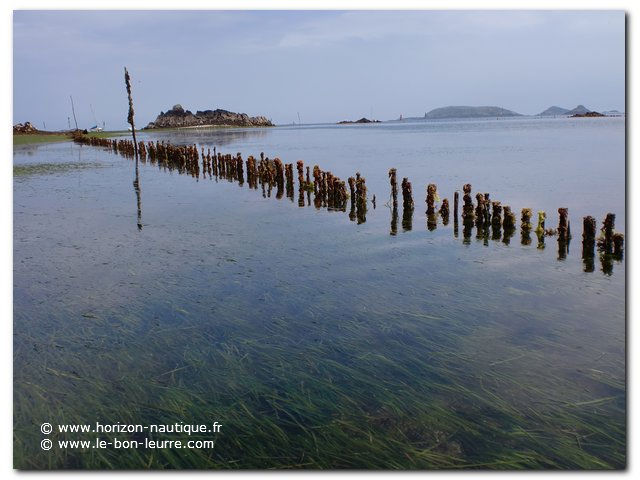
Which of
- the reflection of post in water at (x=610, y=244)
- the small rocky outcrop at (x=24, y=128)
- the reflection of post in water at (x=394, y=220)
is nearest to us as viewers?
the reflection of post in water at (x=610, y=244)

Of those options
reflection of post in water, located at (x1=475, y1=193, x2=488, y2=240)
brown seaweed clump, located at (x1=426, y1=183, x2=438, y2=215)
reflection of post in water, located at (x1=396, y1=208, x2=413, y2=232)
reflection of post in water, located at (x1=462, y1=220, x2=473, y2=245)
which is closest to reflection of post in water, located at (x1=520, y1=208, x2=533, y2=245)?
reflection of post in water, located at (x1=475, y1=193, x2=488, y2=240)

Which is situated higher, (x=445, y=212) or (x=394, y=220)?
(x=445, y=212)

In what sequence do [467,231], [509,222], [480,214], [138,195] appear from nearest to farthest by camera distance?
[509,222] → [467,231] → [480,214] → [138,195]

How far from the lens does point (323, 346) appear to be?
840 centimetres

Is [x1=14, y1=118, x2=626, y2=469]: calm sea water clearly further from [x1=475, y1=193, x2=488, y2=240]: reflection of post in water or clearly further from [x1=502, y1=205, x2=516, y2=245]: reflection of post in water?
[x1=502, y1=205, x2=516, y2=245]: reflection of post in water

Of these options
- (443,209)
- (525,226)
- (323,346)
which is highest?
(443,209)

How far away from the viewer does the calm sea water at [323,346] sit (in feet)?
19.6

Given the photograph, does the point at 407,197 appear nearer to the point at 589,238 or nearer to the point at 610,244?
the point at 589,238

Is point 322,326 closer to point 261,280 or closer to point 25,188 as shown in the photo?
point 261,280

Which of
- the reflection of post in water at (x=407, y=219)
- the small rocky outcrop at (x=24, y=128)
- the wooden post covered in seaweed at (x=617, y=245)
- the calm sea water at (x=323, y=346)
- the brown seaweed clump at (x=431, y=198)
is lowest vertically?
the calm sea water at (x=323, y=346)

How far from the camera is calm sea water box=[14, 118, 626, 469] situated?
5984 millimetres

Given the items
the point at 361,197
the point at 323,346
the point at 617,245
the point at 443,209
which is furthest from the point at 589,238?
the point at 361,197

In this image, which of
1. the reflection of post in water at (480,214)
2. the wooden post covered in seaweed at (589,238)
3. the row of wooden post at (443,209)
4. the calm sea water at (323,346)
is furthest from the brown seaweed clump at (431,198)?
the wooden post covered in seaweed at (589,238)

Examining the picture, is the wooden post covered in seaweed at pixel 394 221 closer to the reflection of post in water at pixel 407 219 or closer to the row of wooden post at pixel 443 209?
the row of wooden post at pixel 443 209
